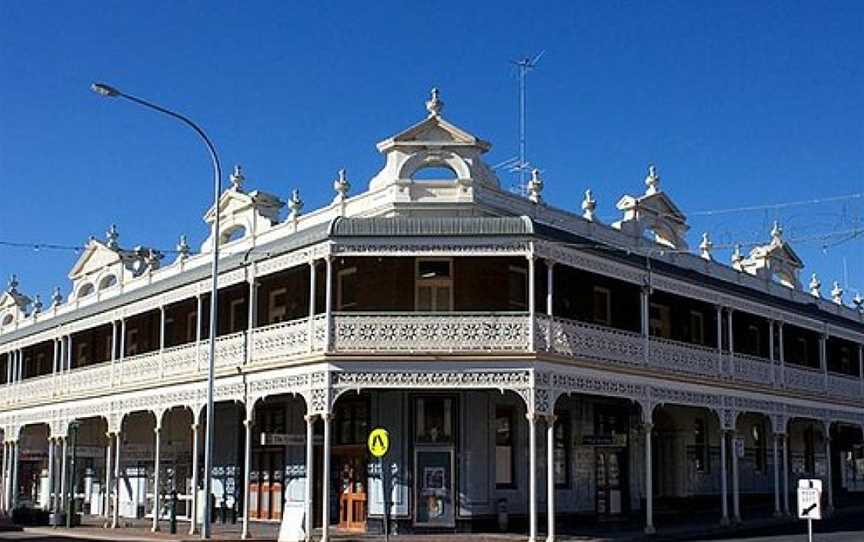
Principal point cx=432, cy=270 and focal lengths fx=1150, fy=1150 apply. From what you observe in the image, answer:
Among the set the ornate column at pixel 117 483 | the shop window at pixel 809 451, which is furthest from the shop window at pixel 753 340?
the ornate column at pixel 117 483

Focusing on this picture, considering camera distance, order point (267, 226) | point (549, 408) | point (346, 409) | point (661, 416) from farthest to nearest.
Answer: point (661, 416)
point (267, 226)
point (346, 409)
point (549, 408)

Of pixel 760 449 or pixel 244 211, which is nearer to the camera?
pixel 244 211

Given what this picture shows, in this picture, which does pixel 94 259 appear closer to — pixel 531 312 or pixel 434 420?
pixel 434 420

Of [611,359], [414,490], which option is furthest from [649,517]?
[414,490]

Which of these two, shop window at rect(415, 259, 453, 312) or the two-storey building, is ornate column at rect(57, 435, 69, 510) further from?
shop window at rect(415, 259, 453, 312)

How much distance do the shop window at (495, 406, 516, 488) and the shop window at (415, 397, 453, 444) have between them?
130cm

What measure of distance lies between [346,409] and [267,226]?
20.9ft

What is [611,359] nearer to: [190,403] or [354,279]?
[354,279]

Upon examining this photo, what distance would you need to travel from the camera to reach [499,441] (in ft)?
98.6

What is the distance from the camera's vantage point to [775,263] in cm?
4381

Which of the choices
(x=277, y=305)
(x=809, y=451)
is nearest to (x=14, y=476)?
(x=277, y=305)

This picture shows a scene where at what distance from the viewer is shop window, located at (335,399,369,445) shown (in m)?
30.2

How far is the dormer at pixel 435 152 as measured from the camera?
29.4 meters

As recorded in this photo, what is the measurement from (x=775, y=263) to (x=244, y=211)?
68.6 feet
